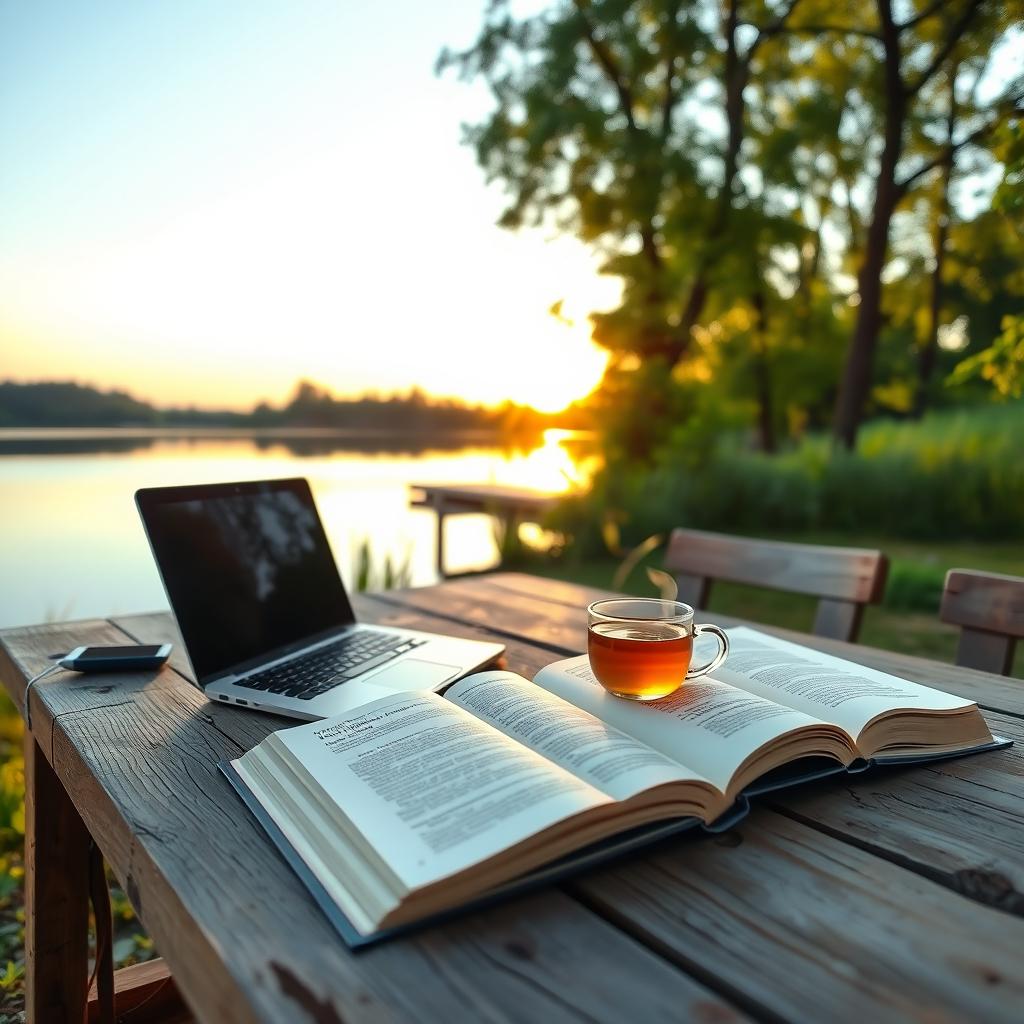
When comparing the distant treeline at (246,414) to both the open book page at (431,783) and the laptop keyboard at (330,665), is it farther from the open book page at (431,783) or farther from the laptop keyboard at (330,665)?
the open book page at (431,783)

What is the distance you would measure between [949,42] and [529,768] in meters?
4.94

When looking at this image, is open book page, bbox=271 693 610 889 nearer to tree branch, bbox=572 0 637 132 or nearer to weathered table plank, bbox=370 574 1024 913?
weathered table plank, bbox=370 574 1024 913

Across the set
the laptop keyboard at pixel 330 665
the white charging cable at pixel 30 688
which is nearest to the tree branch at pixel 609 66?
the laptop keyboard at pixel 330 665

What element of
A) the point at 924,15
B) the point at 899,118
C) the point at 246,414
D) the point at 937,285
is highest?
the point at 924,15

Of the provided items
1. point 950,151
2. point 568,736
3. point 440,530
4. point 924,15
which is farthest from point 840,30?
point 568,736

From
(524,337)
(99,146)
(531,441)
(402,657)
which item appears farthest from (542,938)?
(531,441)

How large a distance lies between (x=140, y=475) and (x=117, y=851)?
328cm

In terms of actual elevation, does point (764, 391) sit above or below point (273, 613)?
above

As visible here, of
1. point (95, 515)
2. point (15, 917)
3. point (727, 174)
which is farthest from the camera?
point (727, 174)

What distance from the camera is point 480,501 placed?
629 cm

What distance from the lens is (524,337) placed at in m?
6.39

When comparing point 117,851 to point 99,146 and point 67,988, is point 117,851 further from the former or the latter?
point 99,146

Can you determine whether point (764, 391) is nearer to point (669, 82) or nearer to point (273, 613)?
point (669, 82)

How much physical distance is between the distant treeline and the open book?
3.01 metres
